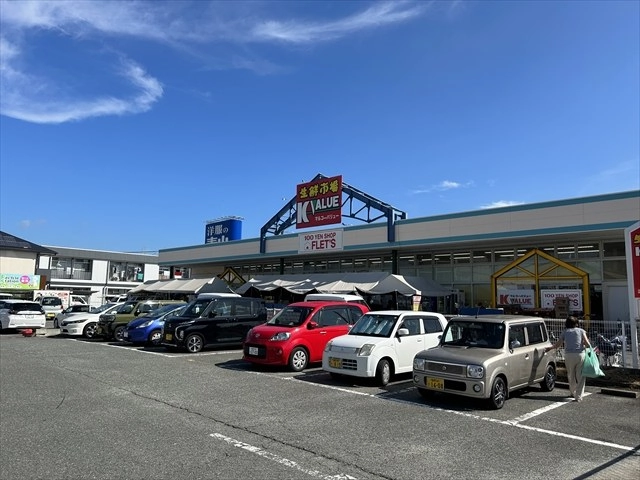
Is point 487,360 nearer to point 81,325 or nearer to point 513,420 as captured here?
point 513,420

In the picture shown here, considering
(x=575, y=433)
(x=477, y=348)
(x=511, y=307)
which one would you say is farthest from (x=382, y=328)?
(x=511, y=307)

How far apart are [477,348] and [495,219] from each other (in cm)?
1251

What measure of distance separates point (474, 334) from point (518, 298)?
39.4 feet

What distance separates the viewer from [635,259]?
11641mm

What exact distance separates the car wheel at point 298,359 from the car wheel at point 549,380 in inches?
218

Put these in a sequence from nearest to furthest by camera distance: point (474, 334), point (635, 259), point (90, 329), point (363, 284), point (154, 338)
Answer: point (474, 334) → point (635, 259) → point (154, 338) → point (90, 329) → point (363, 284)

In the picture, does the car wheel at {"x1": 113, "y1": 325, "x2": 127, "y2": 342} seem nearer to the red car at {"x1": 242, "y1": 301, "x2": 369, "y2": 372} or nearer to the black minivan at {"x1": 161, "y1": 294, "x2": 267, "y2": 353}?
the black minivan at {"x1": 161, "y1": 294, "x2": 267, "y2": 353}

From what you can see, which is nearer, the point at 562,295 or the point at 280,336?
the point at 280,336

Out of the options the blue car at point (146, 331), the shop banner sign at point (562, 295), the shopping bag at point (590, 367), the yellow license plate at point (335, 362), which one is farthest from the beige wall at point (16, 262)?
the shopping bag at point (590, 367)

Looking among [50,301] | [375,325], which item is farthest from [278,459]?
[50,301]

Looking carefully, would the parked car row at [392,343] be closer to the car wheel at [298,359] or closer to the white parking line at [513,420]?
the car wheel at [298,359]

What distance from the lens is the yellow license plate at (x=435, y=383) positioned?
8.31 meters

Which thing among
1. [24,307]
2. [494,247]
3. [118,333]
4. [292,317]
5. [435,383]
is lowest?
[118,333]

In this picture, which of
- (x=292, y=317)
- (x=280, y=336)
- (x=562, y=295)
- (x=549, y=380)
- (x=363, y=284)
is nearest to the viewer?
(x=549, y=380)
